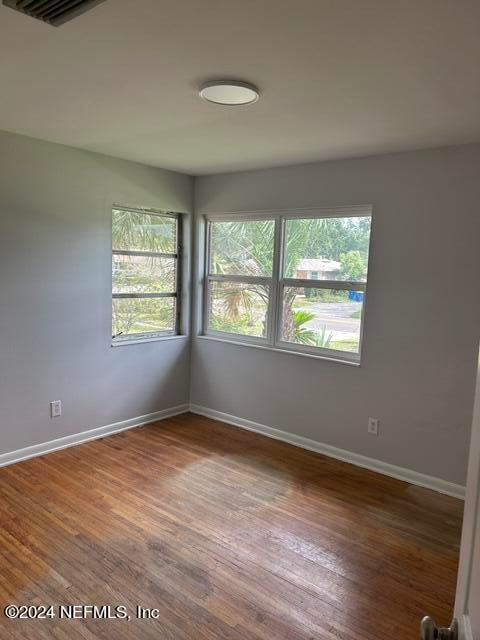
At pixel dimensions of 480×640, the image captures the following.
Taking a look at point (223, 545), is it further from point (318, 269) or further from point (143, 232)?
point (143, 232)

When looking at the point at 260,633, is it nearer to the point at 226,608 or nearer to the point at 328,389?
the point at 226,608

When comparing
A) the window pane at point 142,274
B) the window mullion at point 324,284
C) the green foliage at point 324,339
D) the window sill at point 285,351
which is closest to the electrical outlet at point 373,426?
the window sill at point 285,351

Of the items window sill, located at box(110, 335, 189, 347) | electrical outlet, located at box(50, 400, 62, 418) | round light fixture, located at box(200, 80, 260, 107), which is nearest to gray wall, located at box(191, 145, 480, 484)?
window sill, located at box(110, 335, 189, 347)

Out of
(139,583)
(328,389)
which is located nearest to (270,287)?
(328,389)

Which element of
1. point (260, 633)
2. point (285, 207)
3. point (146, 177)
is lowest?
point (260, 633)

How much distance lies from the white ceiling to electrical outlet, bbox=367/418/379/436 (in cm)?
201

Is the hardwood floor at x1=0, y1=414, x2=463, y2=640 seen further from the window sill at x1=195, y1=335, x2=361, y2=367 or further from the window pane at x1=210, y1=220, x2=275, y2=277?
the window pane at x1=210, y1=220, x2=275, y2=277

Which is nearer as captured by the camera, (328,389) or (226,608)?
(226,608)

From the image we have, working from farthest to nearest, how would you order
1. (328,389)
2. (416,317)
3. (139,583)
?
(328,389)
(416,317)
(139,583)

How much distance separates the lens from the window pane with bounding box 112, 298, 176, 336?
4.07 meters

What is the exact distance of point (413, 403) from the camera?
328 cm

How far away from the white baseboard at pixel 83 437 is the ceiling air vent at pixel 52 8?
9.49 feet

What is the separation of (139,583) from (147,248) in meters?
2.89

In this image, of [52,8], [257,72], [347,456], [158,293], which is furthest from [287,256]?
[52,8]
